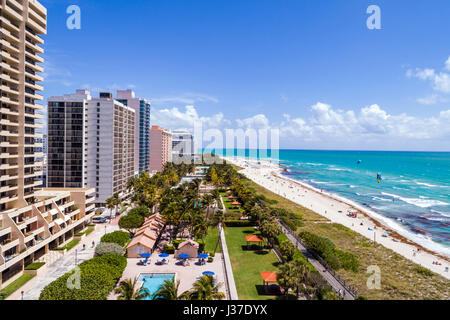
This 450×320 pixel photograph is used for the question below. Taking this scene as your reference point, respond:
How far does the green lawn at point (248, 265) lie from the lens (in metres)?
30.2

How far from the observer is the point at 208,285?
73.4ft

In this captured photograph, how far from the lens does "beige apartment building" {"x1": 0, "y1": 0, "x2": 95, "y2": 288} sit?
1348 inches

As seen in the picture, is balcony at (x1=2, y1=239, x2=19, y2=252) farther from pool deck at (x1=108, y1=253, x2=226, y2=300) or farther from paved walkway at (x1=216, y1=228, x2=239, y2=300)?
paved walkway at (x1=216, y1=228, x2=239, y2=300)

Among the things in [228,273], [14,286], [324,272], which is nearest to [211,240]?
[228,273]

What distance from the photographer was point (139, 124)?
11056 centimetres

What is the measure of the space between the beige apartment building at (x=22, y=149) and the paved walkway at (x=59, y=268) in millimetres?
2841

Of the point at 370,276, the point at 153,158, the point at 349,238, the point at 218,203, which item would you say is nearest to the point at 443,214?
the point at 349,238

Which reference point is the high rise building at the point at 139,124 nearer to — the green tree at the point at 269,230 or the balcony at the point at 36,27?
the balcony at the point at 36,27

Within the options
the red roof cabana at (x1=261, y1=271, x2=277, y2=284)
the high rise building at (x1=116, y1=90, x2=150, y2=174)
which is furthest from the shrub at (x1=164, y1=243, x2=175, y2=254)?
the high rise building at (x1=116, y1=90, x2=150, y2=174)

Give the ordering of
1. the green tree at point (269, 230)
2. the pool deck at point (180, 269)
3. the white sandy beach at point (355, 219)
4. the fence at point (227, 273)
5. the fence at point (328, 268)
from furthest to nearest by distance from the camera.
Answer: the white sandy beach at point (355, 219), the green tree at point (269, 230), the pool deck at point (180, 269), the fence at point (328, 268), the fence at point (227, 273)

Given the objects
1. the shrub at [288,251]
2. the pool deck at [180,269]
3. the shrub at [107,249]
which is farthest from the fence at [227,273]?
the shrub at [107,249]

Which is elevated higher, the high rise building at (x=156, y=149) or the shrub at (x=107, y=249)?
the high rise building at (x=156, y=149)

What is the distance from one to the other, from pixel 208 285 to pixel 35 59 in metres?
47.1

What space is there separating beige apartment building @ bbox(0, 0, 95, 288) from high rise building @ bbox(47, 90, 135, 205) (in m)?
24.4
